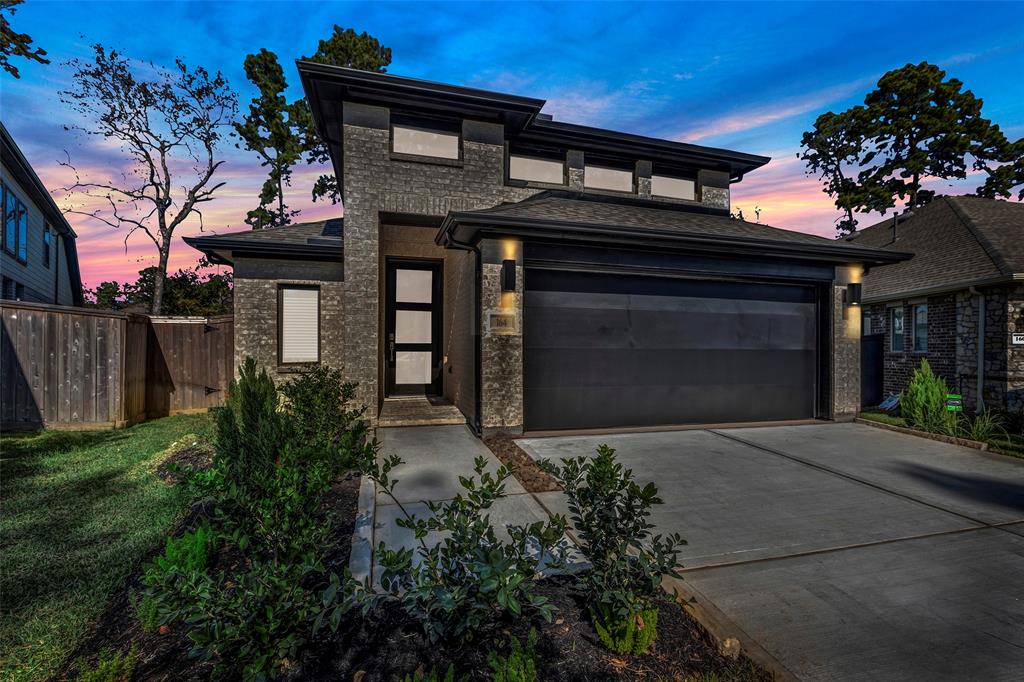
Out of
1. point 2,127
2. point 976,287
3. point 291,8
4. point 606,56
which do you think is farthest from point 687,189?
point 2,127

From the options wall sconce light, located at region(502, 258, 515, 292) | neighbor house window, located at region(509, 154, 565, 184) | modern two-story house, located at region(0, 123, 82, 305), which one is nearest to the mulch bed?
wall sconce light, located at region(502, 258, 515, 292)

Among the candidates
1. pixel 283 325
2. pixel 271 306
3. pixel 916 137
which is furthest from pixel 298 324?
pixel 916 137

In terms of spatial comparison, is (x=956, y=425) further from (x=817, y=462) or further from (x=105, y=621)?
(x=105, y=621)

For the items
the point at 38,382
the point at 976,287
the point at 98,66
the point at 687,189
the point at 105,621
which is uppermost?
the point at 98,66

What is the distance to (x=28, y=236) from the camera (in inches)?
569

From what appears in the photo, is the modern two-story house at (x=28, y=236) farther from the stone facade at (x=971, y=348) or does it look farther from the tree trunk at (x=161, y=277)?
the stone facade at (x=971, y=348)

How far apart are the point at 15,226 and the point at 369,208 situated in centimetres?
1314

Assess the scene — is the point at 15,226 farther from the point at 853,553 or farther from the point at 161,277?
the point at 853,553

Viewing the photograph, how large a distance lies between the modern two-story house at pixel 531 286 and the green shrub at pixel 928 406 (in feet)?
2.92

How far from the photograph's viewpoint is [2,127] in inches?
432

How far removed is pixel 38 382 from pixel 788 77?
1470 cm

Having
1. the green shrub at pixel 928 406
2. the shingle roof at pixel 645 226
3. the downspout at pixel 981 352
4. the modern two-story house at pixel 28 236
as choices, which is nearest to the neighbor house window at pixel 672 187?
the shingle roof at pixel 645 226

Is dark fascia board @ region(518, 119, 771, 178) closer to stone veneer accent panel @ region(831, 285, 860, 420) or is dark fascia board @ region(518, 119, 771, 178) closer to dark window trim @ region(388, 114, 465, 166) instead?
dark window trim @ region(388, 114, 465, 166)

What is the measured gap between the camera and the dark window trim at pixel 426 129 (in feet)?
27.5
